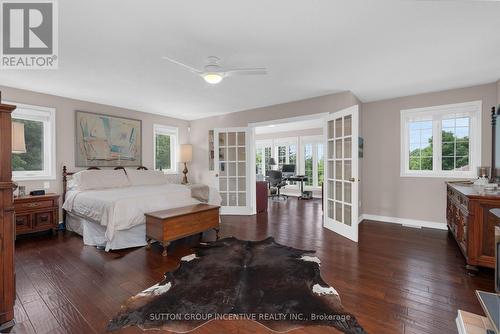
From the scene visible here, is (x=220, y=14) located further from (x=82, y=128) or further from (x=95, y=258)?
(x=82, y=128)

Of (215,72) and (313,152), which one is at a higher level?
(215,72)

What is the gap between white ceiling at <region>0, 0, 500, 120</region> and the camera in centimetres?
194

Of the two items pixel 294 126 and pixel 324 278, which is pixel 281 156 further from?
pixel 324 278

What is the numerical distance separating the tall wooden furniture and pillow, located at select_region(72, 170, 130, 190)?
103 inches

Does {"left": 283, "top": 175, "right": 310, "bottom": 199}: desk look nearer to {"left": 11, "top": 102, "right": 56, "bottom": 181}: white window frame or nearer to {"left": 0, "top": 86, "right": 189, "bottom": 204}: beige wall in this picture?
{"left": 0, "top": 86, "right": 189, "bottom": 204}: beige wall

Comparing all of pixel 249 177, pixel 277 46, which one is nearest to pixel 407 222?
pixel 249 177

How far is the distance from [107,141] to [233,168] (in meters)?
2.73

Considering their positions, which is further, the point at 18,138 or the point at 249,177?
the point at 249,177

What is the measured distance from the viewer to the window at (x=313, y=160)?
802 cm

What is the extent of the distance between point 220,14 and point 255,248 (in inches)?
108

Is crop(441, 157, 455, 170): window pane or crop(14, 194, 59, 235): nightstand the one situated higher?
crop(441, 157, 455, 170): window pane

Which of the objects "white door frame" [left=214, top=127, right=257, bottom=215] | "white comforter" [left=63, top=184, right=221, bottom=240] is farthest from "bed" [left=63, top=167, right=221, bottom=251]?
"white door frame" [left=214, top=127, right=257, bottom=215]

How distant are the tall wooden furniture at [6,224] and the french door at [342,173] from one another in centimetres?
373

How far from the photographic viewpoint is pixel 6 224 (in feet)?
5.25
